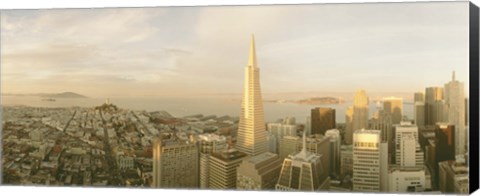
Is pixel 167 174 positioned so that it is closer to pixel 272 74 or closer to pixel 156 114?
pixel 156 114

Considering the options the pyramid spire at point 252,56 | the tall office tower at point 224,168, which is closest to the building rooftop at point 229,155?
the tall office tower at point 224,168

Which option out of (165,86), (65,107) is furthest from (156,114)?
(65,107)

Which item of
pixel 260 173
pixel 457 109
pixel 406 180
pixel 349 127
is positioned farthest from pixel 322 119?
pixel 457 109

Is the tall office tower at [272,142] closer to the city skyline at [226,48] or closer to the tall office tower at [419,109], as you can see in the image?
the city skyline at [226,48]

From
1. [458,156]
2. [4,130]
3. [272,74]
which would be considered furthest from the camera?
[4,130]

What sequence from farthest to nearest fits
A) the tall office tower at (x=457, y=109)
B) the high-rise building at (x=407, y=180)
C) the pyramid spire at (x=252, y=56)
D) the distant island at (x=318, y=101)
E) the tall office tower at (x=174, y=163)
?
the tall office tower at (x=174, y=163) → the pyramid spire at (x=252, y=56) → the distant island at (x=318, y=101) → the high-rise building at (x=407, y=180) → the tall office tower at (x=457, y=109)

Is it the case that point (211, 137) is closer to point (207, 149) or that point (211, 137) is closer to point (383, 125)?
point (207, 149)
